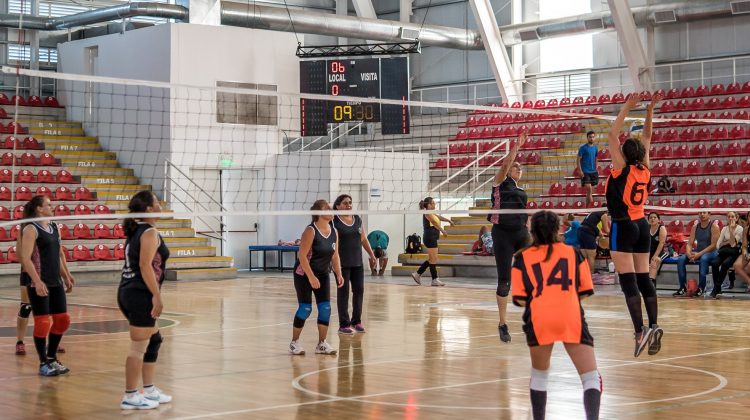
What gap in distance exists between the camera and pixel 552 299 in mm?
5875

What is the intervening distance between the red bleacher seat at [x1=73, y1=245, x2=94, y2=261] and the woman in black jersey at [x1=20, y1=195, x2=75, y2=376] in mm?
13655

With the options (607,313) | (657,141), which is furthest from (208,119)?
(607,313)

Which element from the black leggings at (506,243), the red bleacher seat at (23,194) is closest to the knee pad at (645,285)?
the black leggings at (506,243)

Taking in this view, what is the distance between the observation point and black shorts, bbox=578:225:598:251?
59.5 ft

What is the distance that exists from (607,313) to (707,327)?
1.95 metres

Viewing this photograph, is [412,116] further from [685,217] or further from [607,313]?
[607,313]

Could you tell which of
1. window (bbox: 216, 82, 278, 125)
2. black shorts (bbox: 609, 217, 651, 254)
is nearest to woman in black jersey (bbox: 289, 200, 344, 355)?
black shorts (bbox: 609, 217, 651, 254)

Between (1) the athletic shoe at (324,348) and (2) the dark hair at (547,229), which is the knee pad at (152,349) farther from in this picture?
(2) the dark hair at (547,229)

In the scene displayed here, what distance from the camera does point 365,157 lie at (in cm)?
2672

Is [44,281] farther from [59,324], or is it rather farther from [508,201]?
[508,201]

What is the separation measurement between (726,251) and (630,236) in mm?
10250

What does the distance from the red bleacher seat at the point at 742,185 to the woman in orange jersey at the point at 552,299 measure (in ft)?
57.2

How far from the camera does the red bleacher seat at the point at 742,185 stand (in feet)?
72.7

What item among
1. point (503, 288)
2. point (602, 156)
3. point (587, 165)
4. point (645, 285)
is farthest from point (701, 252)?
point (645, 285)
